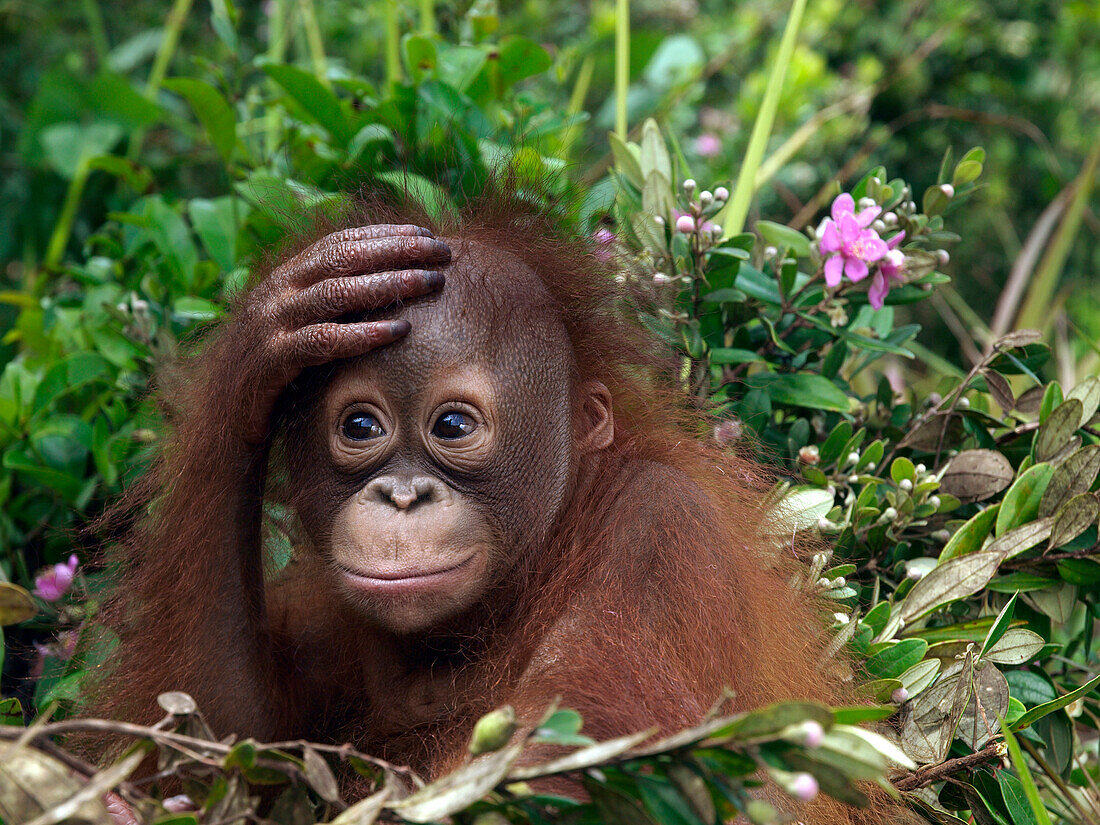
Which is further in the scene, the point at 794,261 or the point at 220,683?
the point at 794,261

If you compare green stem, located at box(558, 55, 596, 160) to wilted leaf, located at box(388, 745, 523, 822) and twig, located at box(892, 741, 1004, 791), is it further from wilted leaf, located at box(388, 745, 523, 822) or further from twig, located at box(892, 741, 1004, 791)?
wilted leaf, located at box(388, 745, 523, 822)

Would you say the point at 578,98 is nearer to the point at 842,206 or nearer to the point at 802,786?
the point at 842,206

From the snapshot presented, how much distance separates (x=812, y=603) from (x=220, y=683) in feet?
3.46

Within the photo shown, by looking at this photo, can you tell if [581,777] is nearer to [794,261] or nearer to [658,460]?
[658,460]

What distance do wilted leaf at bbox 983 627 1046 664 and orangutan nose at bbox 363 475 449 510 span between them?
100cm

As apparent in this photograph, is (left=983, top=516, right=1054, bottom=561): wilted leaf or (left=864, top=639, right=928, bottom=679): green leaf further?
(left=983, top=516, right=1054, bottom=561): wilted leaf

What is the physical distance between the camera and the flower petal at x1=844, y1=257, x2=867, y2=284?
2066mm

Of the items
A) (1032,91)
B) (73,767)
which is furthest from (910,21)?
(73,767)

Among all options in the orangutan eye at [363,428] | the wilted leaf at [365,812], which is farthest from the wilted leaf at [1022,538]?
the wilted leaf at [365,812]

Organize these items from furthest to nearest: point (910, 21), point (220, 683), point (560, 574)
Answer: point (910, 21), point (220, 683), point (560, 574)

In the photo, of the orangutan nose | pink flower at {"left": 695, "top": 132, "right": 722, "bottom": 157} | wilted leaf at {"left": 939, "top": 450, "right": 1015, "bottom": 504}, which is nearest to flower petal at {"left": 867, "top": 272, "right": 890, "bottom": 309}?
wilted leaf at {"left": 939, "top": 450, "right": 1015, "bottom": 504}

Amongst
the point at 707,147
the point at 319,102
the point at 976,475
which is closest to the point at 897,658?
the point at 976,475

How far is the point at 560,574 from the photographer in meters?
1.76

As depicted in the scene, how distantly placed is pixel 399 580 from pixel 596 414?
55cm
